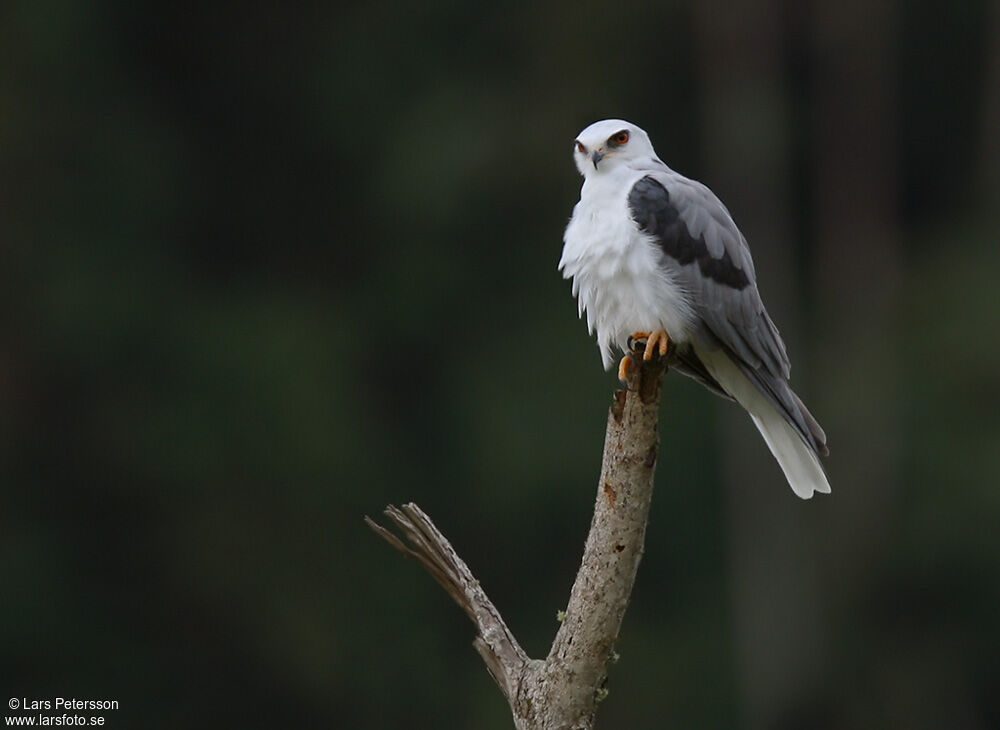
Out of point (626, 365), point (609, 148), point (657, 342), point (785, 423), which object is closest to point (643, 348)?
point (657, 342)

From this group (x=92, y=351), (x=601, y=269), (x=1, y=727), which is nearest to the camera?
(x=601, y=269)

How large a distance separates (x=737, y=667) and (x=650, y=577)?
948mm

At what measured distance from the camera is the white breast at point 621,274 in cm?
523

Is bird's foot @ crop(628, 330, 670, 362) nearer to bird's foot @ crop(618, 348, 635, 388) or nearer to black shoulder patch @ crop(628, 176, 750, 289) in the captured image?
bird's foot @ crop(618, 348, 635, 388)

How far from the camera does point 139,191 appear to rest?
14094 mm

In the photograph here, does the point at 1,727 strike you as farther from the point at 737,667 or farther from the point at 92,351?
the point at 737,667

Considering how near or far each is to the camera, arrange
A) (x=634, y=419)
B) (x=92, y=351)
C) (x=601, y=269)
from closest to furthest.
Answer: (x=634, y=419) < (x=601, y=269) < (x=92, y=351)

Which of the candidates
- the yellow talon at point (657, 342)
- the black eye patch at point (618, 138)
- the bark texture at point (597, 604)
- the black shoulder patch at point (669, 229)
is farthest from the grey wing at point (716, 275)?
the bark texture at point (597, 604)

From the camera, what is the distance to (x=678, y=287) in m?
5.25

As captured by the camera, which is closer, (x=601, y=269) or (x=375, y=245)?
(x=601, y=269)

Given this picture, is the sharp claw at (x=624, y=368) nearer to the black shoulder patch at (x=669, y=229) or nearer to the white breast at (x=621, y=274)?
the white breast at (x=621, y=274)

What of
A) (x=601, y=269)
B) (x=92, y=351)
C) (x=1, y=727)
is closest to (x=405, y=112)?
(x=92, y=351)

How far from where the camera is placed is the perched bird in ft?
17.2

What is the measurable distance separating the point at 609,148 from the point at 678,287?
2.06ft
